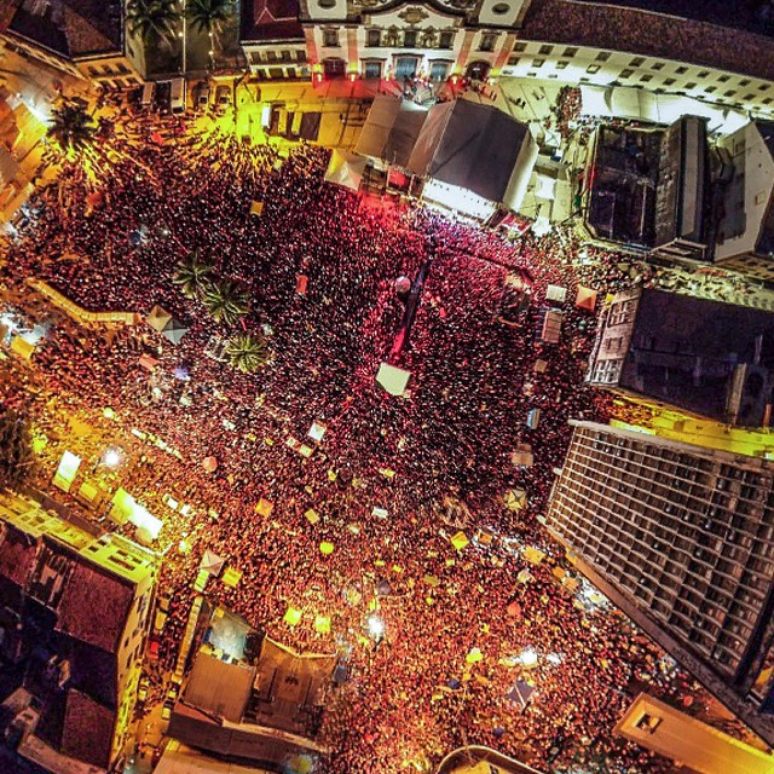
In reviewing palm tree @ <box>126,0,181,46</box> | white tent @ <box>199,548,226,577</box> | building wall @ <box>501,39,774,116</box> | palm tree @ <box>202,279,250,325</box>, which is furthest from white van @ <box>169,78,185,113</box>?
white tent @ <box>199,548,226,577</box>

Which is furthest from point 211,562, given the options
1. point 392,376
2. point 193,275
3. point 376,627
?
point 193,275

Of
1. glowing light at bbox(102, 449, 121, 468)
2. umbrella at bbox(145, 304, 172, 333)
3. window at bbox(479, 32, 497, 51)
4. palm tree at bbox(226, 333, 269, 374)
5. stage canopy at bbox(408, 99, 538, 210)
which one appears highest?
window at bbox(479, 32, 497, 51)

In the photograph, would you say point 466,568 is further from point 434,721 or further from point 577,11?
point 577,11

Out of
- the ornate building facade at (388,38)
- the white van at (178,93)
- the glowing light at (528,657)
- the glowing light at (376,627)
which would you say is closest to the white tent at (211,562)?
the glowing light at (376,627)

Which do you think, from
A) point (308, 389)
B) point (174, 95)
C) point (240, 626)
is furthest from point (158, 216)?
point (240, 626)

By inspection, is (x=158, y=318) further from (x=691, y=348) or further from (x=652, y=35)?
(x=652, y=35)

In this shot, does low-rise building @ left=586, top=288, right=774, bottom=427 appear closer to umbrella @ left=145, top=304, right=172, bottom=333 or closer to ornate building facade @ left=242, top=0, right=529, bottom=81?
ornate building facade @ left=242, top=0, right=529, bottom=81
